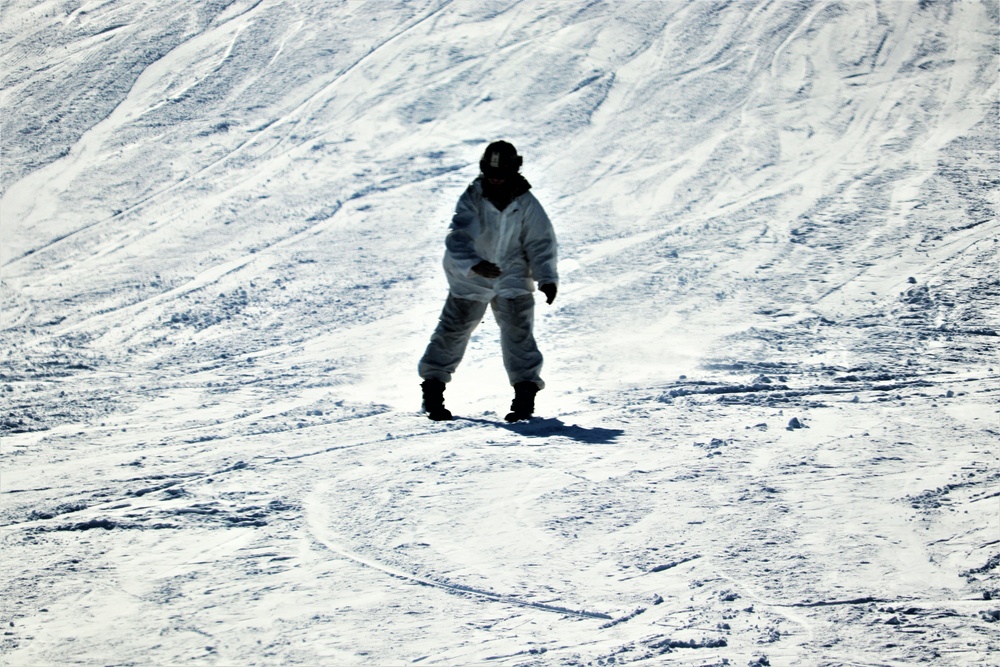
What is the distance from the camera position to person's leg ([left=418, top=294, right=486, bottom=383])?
20.5 ft

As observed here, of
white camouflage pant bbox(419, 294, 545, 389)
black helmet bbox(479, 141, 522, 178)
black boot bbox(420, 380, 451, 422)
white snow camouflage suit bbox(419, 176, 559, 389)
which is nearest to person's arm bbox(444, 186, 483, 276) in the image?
white snow camouflage suit bbox(419, 176, 559, 389)

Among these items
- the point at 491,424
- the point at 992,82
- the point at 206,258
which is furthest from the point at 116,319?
the point at 992,82

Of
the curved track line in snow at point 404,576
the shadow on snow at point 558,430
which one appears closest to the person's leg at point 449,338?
the shadow on snow at point 558,430

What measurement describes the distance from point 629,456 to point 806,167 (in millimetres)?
4959

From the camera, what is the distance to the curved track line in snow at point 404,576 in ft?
13.2

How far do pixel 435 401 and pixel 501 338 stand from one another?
0.45 meters

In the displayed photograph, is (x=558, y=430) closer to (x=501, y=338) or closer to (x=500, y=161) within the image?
(x=501, y=338)

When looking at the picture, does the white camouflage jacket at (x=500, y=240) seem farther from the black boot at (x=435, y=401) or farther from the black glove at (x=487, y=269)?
the black boot at (x=435, y=401)

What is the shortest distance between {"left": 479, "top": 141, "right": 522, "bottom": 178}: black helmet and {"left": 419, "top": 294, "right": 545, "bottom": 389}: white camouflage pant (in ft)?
2.06

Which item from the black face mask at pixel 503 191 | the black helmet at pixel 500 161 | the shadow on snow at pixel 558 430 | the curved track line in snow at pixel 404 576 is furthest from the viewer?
the black face mask at pixel 503 191

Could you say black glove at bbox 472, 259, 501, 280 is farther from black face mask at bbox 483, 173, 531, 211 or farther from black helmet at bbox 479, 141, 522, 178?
black helmet at bbox 479, 141, 522, 178

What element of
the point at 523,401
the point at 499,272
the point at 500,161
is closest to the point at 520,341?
Result: the point at 523,401

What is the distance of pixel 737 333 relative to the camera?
7332mm

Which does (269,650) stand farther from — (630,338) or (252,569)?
(630,338)
